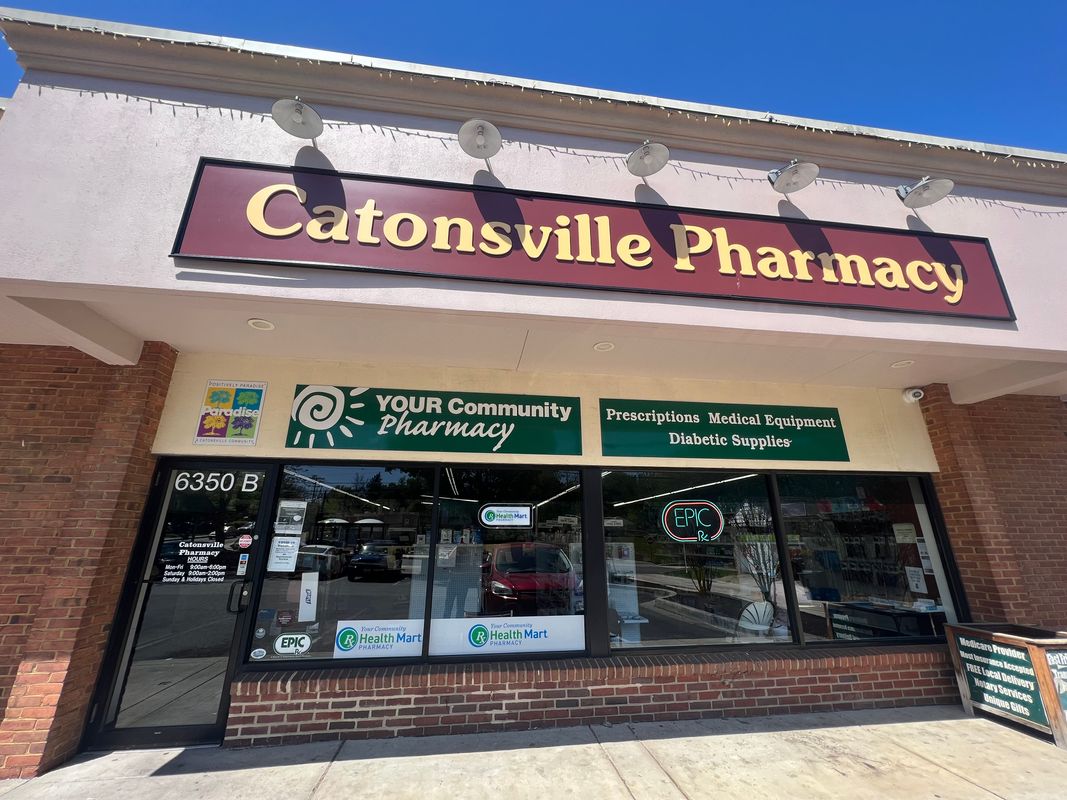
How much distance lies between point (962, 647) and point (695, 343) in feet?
13.8

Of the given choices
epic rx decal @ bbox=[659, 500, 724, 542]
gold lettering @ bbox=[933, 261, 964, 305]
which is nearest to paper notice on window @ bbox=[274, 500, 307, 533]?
epic rx decal @ bbox=[659, 500, 724, 542]

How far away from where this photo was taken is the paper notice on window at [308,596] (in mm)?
4496

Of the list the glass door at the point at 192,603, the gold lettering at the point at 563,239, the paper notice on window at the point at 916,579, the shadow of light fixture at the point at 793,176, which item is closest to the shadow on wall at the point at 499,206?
the gold lettering at the point at 563,239

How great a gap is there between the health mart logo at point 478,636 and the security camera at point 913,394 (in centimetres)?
562

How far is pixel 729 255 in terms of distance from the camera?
162 inches

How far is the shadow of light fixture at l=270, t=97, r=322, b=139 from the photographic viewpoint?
3547 millimetres

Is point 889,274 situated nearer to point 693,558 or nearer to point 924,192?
point 924,192

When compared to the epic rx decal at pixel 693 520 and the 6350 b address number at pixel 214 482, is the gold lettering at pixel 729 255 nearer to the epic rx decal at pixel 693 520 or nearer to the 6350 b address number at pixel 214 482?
the epic rx decal at pixel 693 520

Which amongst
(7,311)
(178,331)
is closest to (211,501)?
(178,331)

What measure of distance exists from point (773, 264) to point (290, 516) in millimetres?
5173

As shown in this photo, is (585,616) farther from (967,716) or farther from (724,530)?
(967,716)

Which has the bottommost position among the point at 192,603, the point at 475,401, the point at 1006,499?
the point at 192,603

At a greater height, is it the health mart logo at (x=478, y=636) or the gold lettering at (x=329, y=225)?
the gold lettering at (x=329, y=225)

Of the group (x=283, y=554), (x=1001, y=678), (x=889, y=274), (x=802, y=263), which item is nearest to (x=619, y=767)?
(x=283, y=554)
